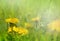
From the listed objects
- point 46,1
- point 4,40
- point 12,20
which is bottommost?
point 4,40

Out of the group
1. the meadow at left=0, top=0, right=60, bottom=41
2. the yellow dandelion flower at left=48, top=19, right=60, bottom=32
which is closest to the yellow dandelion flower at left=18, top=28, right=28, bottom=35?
the meadow at left=0, top=0, right=60, bottom=41

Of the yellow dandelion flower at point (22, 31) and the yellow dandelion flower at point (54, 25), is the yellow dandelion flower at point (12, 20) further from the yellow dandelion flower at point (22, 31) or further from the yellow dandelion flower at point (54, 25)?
the yellow dandelion flower at point (54, 25)

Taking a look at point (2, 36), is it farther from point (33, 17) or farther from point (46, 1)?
point (46, 1)

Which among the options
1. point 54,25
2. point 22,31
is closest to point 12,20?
point 22,31

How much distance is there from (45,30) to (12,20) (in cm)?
21

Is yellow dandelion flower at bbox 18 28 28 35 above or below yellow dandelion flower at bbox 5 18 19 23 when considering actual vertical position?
below

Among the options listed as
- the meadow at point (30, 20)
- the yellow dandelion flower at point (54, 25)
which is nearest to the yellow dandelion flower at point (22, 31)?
the meadow at point (30, 20)

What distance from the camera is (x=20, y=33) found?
3.10 ft

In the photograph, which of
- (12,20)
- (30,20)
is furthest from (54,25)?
(12,20)

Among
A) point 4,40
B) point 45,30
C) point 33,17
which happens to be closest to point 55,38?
→ point 45,30

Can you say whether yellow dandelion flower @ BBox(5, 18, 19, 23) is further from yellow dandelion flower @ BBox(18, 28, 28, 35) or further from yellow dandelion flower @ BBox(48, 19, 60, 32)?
yellow dandelion flower @ BBox(48, 19, 60, 32)

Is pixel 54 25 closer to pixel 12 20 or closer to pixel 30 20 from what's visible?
pixel 30 20

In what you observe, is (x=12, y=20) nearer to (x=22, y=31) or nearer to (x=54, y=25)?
(x=22, y=31)

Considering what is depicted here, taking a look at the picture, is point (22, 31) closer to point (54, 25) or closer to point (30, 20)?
point (30, 20)
